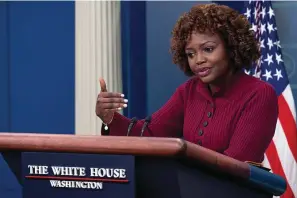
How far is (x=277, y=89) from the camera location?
3641 mm

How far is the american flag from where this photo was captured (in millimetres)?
3570

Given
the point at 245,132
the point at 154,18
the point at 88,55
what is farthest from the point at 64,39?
the point at 245,132

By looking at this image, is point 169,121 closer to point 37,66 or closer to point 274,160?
point 274,160

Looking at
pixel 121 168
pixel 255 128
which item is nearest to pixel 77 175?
pixel 121 168

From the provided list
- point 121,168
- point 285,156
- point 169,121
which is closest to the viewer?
point 121,168

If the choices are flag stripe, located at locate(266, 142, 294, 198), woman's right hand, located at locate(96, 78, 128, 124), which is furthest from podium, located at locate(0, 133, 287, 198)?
flag stripe, located at locate(266, 142, 294, 198)

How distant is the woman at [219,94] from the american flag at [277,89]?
1.64 m

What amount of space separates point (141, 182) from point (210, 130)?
1.48 feet

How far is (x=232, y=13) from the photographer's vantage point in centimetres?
194

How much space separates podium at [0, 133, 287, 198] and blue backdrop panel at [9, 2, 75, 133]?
2.75 metres

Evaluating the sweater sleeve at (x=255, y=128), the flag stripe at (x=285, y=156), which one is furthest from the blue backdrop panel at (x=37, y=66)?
the sweater sleeve at (x=255, y=128)

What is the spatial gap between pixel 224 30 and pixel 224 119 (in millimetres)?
235

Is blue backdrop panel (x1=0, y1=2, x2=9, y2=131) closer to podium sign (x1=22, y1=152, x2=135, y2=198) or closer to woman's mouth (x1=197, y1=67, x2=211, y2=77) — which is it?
woman's mouth (x1=197, y1=67, x2=211, y2=77)

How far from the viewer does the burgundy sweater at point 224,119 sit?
1767mm
